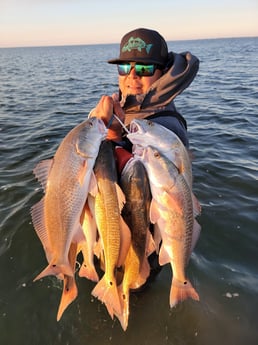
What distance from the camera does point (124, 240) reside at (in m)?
3.06

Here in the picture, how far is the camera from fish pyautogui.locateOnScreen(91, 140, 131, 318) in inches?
116

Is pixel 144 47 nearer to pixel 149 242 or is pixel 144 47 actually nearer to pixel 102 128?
pixel 102 128

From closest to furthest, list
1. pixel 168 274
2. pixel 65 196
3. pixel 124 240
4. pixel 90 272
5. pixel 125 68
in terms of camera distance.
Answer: pixel 65 196, pixel 124 240, pixel 90 272, pixel 125 68, pixel 168 274

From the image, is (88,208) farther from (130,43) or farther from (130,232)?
(130,43)

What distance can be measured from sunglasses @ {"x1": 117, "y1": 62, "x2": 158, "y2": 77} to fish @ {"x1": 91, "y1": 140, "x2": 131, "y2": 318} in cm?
144

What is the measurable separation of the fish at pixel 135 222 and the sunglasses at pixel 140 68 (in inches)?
62.0

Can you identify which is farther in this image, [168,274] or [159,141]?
[168,274]

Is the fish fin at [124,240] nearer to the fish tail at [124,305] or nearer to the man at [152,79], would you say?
the fish tail at [124,305]

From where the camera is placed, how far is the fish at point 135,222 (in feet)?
9.91

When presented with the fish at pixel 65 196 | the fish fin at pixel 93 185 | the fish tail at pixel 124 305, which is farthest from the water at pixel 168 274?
the fish fin at pixel 93 185

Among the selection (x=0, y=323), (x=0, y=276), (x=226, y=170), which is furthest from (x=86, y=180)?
(x=226, y=170)

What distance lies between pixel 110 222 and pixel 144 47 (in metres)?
2.33

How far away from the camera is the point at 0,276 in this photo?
519 cm

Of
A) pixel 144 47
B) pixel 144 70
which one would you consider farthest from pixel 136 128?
pixel 144 47
